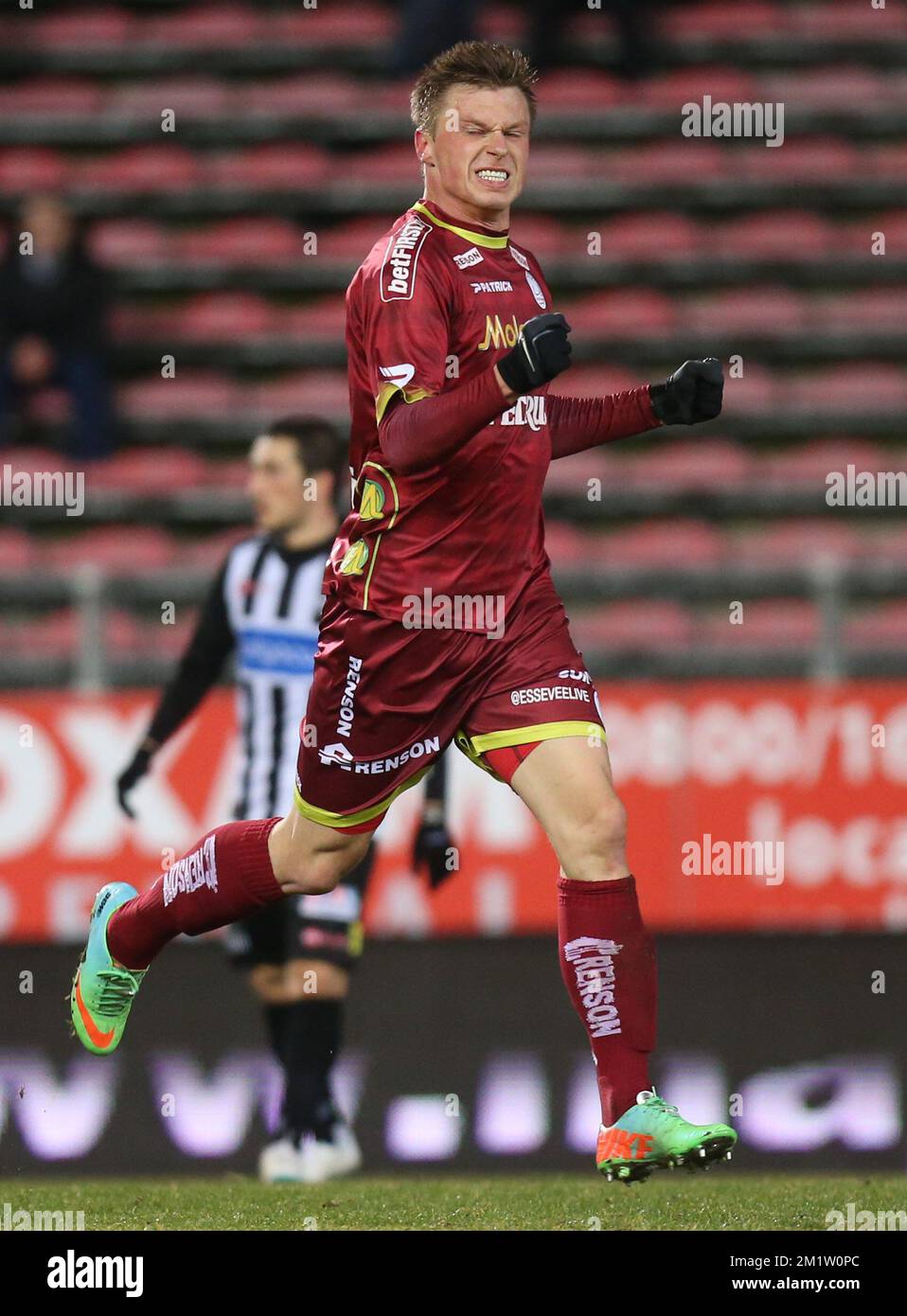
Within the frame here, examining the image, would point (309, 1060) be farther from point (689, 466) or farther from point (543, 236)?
point (543, 236)

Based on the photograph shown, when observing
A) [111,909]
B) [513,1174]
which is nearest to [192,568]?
[513,1174]

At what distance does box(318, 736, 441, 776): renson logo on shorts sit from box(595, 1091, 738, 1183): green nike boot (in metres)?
0.78

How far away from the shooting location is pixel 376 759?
429 centimetres

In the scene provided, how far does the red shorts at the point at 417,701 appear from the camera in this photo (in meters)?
4.26

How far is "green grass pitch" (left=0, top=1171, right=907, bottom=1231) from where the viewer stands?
14.8 ft

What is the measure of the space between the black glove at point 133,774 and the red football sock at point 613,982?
2.65 metres

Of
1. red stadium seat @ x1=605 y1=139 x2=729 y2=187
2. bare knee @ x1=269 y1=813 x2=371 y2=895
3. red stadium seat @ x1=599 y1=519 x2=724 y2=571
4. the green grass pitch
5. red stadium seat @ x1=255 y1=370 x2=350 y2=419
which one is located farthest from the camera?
red stadium seat @ x1=605 y1=139 x2=729 y2=187

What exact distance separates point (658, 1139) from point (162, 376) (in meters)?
7.85

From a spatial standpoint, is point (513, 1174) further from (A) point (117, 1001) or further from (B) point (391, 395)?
(B) point (391, 395)

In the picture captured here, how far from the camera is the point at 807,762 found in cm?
778

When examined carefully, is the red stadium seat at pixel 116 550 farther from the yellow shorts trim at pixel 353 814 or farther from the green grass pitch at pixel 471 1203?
the yellow shorts trim at pixel 353 814

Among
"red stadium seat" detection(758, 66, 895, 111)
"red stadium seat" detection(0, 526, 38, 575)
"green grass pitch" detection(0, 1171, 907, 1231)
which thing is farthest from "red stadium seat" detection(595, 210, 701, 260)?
"green grass pitch" detection(0, 1171, 907, 1231)

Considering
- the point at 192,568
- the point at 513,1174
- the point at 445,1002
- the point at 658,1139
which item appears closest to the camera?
the point at 658,1139

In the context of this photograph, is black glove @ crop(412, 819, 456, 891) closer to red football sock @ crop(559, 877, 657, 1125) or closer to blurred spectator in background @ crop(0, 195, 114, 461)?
red football sock @ crop(559, 877, 657, 1125)
